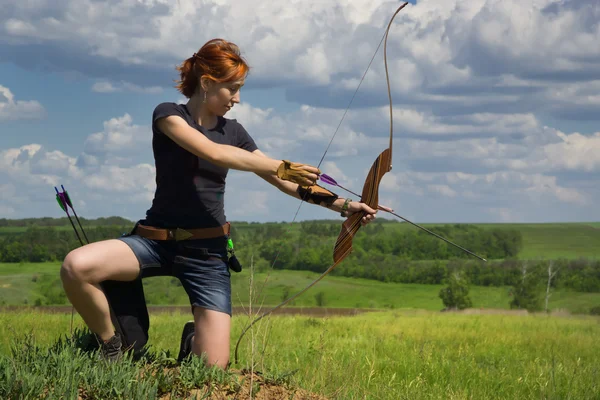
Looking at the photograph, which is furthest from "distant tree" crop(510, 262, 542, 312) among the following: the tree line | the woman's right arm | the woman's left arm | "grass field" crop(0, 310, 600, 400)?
the woman's right arm

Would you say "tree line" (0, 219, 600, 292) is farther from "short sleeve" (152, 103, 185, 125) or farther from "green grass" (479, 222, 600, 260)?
"short sleeve" (152, 103, 185, 125)

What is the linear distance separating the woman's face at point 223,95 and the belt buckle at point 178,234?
3.08 ft

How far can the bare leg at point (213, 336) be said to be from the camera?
4973mm

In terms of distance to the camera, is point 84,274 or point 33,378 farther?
point 84,274

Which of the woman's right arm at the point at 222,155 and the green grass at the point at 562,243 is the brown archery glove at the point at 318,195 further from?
the green grass at the point at 562,243

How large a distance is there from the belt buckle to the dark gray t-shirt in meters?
0.05

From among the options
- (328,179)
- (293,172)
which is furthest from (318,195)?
(293,172)

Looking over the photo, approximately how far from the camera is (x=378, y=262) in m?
74.4

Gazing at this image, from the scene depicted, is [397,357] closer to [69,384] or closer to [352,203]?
[352,203]

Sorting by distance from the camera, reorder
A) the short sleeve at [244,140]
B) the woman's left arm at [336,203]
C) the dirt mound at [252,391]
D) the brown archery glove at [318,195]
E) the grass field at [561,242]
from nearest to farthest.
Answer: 1. the dirt mound at [252,391]
2. the woman's left arm at [336,203]
3. the brown archery glove at [318,195]
4. the short sleeve at [244,140]
5. the grass field at [561,242]

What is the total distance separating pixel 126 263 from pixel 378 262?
7062cm

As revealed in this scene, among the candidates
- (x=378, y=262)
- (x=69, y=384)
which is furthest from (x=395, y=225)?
(x=69, y=384)

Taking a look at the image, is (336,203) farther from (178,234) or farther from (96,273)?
(96,273)

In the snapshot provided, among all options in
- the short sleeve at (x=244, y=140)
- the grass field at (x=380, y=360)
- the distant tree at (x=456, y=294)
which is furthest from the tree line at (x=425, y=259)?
the short sleeve at (x=244, y=140)
